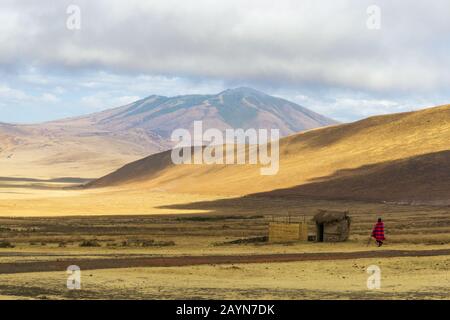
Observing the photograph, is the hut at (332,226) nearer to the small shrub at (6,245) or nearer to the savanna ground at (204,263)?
the savanna ground at (204,263)

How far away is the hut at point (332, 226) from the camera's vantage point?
45.4m

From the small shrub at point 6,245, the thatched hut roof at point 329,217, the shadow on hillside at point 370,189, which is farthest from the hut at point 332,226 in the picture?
the shadow on hillside at point 370,189

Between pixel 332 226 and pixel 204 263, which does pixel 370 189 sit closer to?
pixel 332 226

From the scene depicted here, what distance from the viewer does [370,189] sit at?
4414 inches

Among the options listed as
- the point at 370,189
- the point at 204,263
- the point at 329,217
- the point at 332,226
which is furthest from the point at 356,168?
the point at 204,263

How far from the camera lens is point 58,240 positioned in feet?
156

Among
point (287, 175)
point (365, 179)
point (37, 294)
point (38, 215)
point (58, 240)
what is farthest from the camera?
point (287, 175)

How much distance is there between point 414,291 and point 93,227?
133 feet

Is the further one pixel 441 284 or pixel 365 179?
pixel 365 179

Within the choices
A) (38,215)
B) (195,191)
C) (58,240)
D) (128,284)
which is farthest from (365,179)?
(128,284)

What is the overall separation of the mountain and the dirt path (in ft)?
209

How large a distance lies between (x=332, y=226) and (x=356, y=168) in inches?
3241

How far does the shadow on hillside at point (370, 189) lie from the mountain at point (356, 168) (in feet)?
0.43
